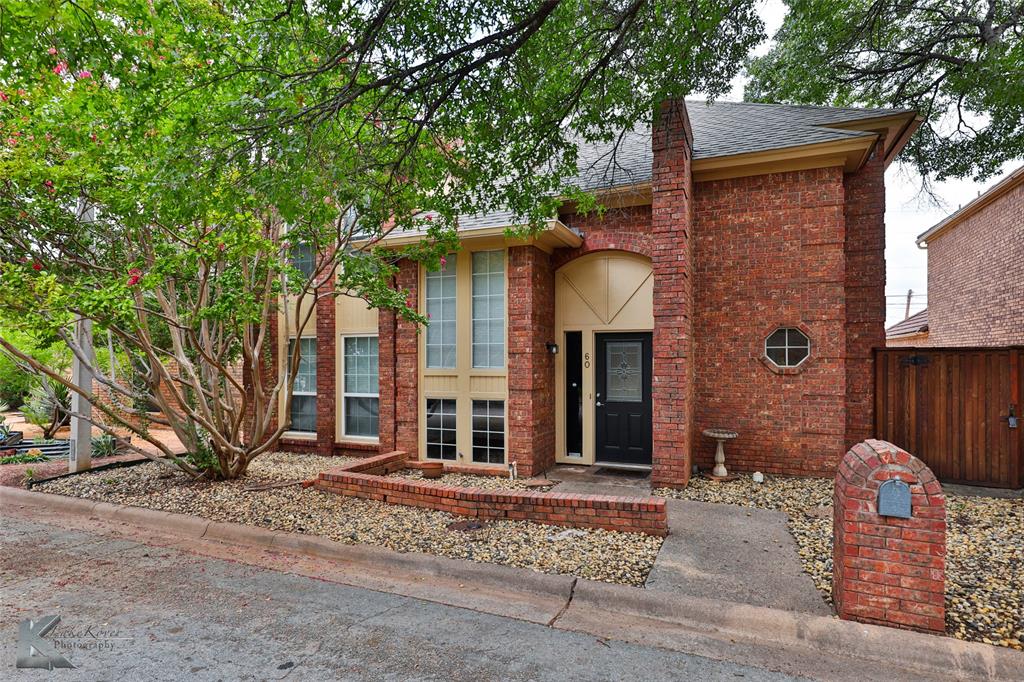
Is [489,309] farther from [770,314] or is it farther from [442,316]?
[770,314]

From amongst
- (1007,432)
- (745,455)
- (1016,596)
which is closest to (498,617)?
(1016,596)

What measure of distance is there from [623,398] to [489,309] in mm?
2574

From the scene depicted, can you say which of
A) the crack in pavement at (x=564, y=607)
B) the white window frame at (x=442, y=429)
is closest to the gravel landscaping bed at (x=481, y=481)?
the white window frame at (x=442, y=429)

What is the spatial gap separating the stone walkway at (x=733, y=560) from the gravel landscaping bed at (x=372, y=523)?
0.24 metres

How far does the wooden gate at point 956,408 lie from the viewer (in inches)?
271

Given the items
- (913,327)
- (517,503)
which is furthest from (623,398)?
(913,327)

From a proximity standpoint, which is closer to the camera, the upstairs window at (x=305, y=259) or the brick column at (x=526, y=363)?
the brick column at (x=526, y=363)

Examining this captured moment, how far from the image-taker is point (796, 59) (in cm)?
920

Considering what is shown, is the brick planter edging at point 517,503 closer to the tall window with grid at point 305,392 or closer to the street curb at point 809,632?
the street curb at point 809,632

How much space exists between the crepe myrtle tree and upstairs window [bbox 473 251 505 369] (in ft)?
3.21

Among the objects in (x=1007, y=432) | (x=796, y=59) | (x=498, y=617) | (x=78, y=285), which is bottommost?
(x=498, y=617)

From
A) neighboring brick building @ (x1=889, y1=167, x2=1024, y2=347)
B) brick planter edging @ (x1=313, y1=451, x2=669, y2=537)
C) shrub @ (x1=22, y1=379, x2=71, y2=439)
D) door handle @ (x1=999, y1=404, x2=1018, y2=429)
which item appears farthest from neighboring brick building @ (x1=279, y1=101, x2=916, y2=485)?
shrub @ (x1=22, y1=379, x2=71, y2=439)

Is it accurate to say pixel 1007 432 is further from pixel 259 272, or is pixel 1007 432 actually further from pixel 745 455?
pixel 259 272

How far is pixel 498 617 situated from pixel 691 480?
4.31 meters
